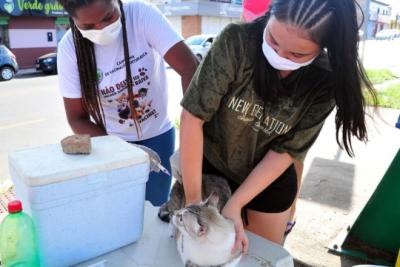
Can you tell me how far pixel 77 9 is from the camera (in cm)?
135

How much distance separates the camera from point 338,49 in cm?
109

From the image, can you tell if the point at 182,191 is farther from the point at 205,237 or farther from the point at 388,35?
the point at 388,35

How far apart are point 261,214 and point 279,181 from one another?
0.14m

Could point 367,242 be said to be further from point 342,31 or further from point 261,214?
point 342,31

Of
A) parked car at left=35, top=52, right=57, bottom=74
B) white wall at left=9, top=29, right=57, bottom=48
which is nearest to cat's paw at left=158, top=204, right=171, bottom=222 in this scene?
parked car at left=35, top=52, right=57, bottom=74

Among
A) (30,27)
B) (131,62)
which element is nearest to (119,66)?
(131,62)

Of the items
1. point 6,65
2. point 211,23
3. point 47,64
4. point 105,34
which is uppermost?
point 105,34

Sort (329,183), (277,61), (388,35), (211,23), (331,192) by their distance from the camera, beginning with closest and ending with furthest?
Result: (277,61) → (331,192) → (329,183) → (211,23) → (388,35)

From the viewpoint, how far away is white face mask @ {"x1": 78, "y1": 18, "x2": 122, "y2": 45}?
1.47 m

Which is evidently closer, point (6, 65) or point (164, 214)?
point (164, 214)

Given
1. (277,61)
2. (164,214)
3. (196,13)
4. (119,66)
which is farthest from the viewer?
(196,13)

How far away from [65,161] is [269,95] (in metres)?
0.63

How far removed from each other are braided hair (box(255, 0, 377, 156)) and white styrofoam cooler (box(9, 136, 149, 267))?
494 mm

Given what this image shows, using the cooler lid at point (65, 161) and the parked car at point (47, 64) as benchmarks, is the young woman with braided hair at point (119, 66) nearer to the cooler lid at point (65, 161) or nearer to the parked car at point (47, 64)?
the cooler lid at point (65, 161)
